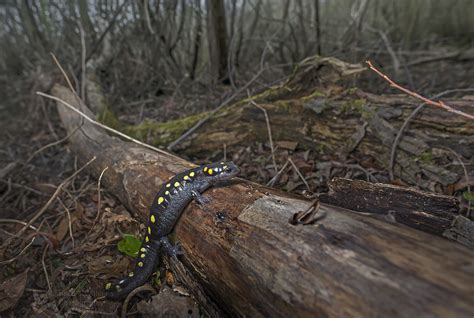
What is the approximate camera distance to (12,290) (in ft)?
9.64

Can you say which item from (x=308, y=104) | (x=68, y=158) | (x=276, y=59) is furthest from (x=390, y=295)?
(x=276, y=59)

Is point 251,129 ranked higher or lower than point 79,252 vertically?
higher

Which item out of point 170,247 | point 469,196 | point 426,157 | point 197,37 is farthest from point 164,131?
point 469,196

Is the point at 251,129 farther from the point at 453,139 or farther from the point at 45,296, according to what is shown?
the point at 45,296

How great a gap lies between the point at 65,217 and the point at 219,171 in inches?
89.6

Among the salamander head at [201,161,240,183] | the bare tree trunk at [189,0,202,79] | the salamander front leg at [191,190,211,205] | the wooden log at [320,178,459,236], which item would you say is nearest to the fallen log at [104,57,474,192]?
the wooden log at [320,178,459,236]

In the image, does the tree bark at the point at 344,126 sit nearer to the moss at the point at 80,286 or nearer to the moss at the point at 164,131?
the moss at the point at 164,131

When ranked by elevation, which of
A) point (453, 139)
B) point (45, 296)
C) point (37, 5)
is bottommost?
point (45, 296)

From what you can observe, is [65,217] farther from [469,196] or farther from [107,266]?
[469,196]

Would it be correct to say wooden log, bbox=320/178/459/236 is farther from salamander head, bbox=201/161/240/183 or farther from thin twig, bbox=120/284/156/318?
thin twig, bbox=120/284/156/318

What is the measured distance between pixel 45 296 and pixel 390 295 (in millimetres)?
3029

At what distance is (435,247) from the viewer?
167 centimetres

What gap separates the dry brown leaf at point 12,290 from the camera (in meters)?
2.83

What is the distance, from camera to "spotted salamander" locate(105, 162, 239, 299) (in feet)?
9.48
